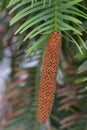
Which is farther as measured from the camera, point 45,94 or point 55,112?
point 55,112

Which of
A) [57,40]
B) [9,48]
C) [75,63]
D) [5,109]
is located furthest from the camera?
[5,109]

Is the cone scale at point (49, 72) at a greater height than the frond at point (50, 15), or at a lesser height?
lesser

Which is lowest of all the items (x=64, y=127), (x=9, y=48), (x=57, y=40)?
(x=64, y=127)

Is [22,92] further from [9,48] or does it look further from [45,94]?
[45,94]

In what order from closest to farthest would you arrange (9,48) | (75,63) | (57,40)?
1. (57,40)
2. (75,63)
3. (9,48)

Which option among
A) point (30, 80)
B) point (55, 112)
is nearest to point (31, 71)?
point (30, 80)

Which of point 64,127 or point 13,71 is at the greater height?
point 13,71

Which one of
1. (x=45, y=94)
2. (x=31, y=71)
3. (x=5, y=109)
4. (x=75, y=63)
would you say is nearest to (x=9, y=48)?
(x=31, y=71)

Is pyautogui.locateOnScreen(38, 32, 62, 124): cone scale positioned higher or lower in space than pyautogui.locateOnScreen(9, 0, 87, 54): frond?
lower
